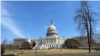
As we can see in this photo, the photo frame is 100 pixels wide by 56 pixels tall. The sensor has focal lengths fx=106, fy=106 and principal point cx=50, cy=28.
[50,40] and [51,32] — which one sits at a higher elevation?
[51,32]

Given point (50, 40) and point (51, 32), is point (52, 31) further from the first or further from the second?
point (50, 40)

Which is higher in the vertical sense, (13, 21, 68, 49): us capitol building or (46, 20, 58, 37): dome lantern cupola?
(46, 20, 58, 37): dome lantern cupola

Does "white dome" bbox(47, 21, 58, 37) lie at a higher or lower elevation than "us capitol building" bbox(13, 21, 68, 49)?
higher

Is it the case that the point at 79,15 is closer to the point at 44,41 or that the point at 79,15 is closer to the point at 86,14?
the point at 86,14

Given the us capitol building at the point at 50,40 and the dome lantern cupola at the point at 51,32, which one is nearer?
the us capitol building at the point at 50,40

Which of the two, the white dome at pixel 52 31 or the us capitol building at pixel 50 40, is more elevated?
the white dome at pixel 52 31

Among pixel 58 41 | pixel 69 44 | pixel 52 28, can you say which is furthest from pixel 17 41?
pixel 69 44

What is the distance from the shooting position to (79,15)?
74.0 ft

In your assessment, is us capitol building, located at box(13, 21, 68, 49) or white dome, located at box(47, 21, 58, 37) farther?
white dome, located at box(47, 21, 58, 37)

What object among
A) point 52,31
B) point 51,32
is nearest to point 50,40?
point 51,32

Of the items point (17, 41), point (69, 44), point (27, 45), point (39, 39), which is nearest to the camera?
point (69, 44)

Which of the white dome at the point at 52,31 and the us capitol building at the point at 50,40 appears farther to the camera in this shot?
the white dome at the point at 52,31

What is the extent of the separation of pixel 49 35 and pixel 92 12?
10145 cm

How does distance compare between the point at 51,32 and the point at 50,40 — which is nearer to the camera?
the point at 50,40
